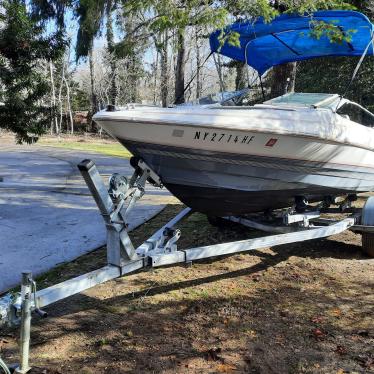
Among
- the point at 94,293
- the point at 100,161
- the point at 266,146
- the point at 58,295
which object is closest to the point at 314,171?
the point at 266,146

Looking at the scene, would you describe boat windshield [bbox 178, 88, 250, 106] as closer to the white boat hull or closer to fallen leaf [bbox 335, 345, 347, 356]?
the white boat hull

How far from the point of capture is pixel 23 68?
872 centimetres

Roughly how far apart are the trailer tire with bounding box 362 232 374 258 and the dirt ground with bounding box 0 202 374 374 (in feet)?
0.33

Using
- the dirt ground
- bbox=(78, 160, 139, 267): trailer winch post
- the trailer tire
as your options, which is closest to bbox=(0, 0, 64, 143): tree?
the dirt ground

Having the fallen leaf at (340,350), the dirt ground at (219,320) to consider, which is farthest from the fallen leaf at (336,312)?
the fallen leaf at (340,350)

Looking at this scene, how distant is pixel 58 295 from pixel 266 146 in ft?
8.45

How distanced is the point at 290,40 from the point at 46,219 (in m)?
4.71

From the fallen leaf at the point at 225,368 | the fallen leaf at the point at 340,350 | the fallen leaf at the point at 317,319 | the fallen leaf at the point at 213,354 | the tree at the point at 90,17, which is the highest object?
the tree at the point at 90,17

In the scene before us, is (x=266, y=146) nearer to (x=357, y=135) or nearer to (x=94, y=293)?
(x=357, y=135)

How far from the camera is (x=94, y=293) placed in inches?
188

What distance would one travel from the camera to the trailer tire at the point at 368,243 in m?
5.85

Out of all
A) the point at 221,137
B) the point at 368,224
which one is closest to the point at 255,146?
the point at 221,137

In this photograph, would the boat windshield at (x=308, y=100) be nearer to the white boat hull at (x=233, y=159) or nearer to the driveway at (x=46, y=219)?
the white boat hull at (x=233, y=159)

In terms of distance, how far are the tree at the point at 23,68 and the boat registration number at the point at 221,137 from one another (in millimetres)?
5368
